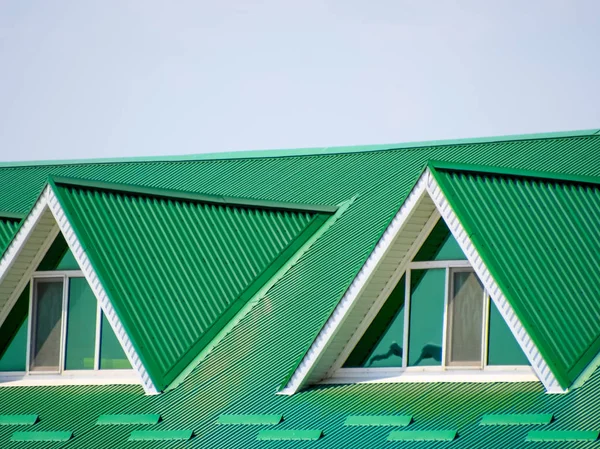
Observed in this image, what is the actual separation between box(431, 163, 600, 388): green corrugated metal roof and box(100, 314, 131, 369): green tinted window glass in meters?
6.29

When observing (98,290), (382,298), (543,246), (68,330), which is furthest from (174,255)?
(543,246)

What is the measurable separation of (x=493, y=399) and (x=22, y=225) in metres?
8.69

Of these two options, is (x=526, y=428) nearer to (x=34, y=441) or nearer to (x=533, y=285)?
(x=533, y=285)

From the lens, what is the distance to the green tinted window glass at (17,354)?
24.5 metres

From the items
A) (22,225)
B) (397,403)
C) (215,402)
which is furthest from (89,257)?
(397,403)

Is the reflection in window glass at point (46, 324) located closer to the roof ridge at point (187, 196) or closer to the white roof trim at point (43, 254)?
the white roof trim at point (43, 254)

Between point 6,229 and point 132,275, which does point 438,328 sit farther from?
point 6,229

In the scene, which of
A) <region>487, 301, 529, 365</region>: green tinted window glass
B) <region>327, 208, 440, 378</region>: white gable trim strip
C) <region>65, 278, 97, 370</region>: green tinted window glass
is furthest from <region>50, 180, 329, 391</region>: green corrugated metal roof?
<region>487, 301, 529, 365</region>: green tinted window glass

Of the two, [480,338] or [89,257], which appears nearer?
[480,338]

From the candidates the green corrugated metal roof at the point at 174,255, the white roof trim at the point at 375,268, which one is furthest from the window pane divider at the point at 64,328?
the white roof trim at the point at 375,268

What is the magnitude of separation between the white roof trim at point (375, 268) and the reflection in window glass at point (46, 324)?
4.83 m

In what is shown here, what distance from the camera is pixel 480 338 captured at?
2039cm

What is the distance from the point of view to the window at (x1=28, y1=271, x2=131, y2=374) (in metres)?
23.6

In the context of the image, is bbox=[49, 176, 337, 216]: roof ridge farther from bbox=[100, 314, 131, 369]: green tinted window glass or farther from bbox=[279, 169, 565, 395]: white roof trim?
bbox=[279, 169, 565, 395]: white roof trim
